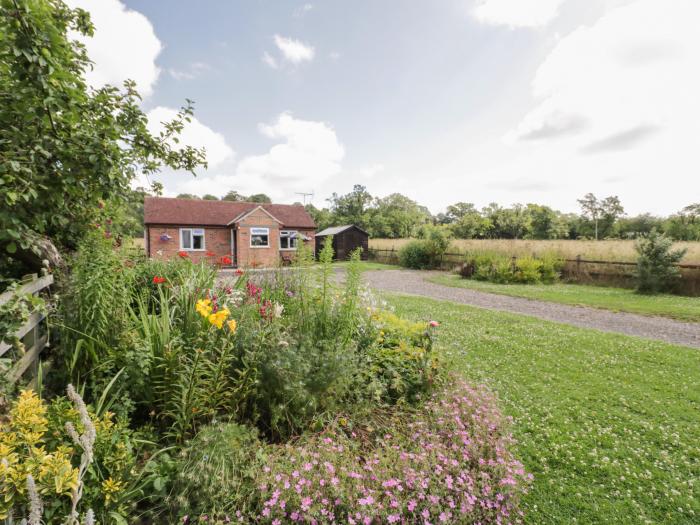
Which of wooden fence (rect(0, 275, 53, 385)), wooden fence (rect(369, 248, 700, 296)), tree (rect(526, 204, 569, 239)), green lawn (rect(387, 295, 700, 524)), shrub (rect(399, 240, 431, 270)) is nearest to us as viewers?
wooden fence (rect(0, 275, 53, 385))

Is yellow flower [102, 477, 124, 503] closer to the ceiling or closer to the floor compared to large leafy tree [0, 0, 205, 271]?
closer to the floor

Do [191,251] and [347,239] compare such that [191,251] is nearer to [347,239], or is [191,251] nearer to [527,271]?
[347,239]

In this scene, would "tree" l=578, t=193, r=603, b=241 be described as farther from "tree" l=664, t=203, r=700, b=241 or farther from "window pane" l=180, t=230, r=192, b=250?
"window pane" l=180, t=230, r=192, b=250

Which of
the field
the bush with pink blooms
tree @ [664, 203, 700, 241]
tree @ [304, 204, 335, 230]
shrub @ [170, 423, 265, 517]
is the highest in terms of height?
tree @ [304, 204, 335, 230]

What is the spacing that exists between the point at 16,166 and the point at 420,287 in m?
13.0

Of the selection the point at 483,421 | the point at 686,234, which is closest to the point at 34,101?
the point at 483,421

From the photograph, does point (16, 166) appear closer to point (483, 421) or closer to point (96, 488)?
point (96, 488)

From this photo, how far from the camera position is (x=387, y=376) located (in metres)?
3.16

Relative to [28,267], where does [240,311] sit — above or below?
below

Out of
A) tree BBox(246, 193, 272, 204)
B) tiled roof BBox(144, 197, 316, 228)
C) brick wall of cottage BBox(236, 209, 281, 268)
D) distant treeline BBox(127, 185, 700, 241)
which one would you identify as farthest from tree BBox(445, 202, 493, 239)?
tree BBox(246, 193, 272, 204)

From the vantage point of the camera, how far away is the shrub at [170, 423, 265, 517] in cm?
179

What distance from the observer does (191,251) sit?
2039 cm

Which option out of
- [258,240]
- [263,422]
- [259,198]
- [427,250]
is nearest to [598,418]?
[263,422]

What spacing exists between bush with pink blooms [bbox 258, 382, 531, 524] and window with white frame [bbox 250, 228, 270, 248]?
19970 mm
